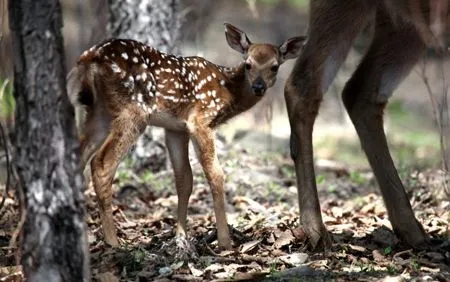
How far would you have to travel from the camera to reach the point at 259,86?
23.1 feet

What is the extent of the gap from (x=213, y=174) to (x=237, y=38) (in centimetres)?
121

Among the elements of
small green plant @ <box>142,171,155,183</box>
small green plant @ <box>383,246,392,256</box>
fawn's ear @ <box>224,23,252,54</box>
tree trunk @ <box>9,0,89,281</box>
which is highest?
fawn's ear @ <box>224,23,252,54</box>

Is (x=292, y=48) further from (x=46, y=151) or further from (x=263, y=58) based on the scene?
(x=46, y=151)

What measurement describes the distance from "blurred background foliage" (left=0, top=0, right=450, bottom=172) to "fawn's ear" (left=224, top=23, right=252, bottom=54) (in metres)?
1.70

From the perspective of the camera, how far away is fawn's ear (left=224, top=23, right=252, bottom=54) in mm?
7375

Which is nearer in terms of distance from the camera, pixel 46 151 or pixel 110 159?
pixel 46 151

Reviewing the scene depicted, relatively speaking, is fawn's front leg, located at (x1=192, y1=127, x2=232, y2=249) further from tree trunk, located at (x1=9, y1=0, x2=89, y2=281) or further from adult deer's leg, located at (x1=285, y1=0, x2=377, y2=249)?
tree trunk, located at (x1=9, y1=0, x2=89, y2=281)

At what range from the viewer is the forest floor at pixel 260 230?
6031mm

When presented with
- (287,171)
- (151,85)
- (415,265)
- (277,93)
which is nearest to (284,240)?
(415,265)

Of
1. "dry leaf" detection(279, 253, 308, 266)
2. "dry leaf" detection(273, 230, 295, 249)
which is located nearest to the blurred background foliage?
"dry leaf" detection(273, 230, 295, 249)

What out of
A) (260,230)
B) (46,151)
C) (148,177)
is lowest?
(260,230)

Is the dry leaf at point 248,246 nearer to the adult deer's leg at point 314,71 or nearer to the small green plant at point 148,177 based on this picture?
the adult deer's leg at point 314,71

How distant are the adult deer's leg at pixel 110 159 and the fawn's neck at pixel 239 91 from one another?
36.6 inches

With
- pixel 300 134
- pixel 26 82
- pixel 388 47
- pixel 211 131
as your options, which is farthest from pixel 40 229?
pixel 388 47
